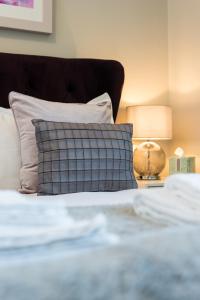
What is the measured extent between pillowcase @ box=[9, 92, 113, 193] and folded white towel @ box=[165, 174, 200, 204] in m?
0.85

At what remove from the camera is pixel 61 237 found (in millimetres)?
659

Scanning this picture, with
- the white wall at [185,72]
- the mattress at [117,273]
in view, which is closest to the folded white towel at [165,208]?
the mattress at [117,273]

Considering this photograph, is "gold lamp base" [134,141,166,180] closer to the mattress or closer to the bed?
the bed

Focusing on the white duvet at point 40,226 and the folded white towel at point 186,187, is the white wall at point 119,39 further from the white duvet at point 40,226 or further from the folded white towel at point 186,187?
the white duvet at point 40,226

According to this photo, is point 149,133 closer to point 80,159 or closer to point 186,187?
point 80,159

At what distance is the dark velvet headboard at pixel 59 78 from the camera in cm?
229

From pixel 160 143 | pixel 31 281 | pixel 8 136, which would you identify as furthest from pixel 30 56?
pixel 31 281

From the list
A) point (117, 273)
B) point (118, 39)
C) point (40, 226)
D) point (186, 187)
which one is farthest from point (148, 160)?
point (117, 273)

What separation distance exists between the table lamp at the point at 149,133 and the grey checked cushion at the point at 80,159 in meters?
0.73

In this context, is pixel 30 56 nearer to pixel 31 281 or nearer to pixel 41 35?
pixel 41 35

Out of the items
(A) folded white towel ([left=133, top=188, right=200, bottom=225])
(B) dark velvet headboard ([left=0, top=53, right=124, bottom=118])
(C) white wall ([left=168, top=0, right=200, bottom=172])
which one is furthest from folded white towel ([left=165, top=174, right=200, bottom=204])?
(C) white wall ([left=168, top=0, right=200, bottom=172])

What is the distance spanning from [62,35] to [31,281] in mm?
2426

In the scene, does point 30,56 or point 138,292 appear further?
point 30,56

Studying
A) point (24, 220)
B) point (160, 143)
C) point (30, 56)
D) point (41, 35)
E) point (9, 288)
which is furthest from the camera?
point (160, 143)
